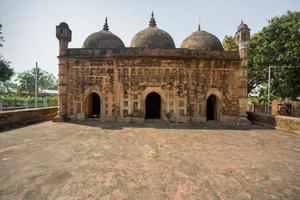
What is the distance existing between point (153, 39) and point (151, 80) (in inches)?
146

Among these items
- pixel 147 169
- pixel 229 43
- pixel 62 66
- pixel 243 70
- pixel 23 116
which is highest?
pixel 229 43

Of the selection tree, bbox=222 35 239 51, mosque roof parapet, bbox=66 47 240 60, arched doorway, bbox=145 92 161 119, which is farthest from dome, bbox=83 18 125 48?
tree, bbox=222 35 239 51

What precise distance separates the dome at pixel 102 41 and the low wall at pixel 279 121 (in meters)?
10.1

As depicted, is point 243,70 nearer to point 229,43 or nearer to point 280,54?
point 280,54

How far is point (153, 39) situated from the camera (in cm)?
1277

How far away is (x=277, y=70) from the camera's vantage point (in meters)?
15.3

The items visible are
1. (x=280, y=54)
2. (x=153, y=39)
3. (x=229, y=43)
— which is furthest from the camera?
(x=229, y=43)

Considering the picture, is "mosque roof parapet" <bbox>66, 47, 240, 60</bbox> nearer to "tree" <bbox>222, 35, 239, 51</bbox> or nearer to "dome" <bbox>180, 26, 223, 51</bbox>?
"dome" <bbox>180, 26, 223, 51</bbox>

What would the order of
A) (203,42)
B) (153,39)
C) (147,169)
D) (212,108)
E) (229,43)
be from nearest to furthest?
(147,169), (212,108), (153,39), (203,42), (229,43)

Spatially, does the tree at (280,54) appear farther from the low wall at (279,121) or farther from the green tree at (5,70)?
the green tree at (5,70)

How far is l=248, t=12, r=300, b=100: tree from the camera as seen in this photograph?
14742mm

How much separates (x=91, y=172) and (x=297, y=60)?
1735cm

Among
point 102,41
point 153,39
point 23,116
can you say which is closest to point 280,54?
point 153,39

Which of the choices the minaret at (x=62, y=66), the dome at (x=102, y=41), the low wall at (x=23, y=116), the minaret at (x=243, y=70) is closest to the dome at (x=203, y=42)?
the minaret at (x=243, y=70)
